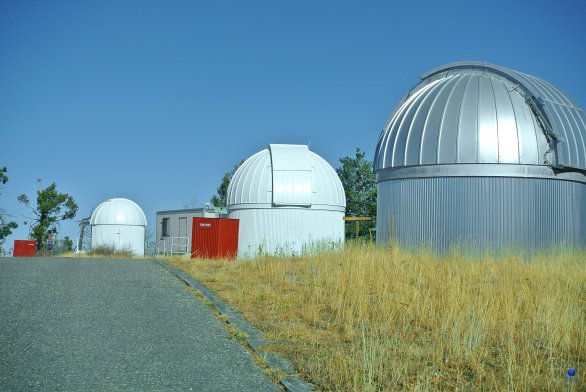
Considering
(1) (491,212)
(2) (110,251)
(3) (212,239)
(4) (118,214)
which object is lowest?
(2) (110,251)

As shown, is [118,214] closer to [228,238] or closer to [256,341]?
[228,238]

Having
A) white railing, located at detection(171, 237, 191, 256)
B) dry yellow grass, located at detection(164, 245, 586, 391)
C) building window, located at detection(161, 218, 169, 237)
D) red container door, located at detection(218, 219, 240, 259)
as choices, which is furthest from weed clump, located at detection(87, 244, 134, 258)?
dry yellow grass, located at detection(164, 245, 586, 391)

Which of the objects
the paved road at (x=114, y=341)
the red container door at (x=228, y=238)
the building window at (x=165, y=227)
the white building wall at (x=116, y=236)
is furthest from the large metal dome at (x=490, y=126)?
the building window at (x=165, y=227)

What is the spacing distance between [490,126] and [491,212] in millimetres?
2338

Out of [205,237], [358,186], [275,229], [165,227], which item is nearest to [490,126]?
[205,237]

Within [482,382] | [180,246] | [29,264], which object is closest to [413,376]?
[482,382]

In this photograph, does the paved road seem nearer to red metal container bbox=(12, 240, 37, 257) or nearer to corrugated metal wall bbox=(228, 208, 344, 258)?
corrugated metal wall bbox=(228, 208, 344, 258)

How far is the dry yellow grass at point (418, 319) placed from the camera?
5.30m

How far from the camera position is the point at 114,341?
6355mm

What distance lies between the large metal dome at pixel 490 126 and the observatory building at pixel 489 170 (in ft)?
0.09

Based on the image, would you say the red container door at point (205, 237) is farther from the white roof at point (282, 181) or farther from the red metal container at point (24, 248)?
the red metal container at point (24, 248)

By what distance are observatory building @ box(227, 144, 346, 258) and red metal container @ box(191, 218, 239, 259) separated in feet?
8.08

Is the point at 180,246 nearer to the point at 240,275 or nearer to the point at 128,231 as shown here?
the point at 128,231

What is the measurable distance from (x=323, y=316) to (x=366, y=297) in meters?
0.89
